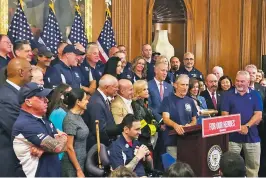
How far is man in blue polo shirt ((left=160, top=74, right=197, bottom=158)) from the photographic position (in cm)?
550

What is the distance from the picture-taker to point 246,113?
6.08m

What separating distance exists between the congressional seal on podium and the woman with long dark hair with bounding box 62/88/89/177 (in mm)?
1303

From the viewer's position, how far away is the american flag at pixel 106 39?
7923mm

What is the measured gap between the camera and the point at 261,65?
10.5 meters

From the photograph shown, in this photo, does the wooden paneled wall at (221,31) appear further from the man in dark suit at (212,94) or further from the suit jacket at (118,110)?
the suit jacket at (118,110)

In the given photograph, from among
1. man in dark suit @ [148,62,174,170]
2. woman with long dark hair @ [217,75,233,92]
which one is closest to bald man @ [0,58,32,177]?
man in dark suit @ [148,62,174,170]

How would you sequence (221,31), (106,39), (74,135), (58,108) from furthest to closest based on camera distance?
(221,31) → (106,39) → (58,108) → (74,135)

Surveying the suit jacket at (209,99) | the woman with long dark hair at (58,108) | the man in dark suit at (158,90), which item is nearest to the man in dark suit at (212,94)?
the suit jacket at (209,99)

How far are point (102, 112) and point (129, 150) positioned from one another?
2.10 ft

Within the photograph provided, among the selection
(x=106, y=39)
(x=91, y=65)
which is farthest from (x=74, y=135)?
(x=106, y=39)

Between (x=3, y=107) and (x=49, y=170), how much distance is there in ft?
2.07

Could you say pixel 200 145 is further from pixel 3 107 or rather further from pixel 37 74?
→ pixel 3 107

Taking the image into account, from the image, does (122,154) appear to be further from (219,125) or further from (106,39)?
→ (106,39)

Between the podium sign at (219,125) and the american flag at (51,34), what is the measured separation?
126 inches
